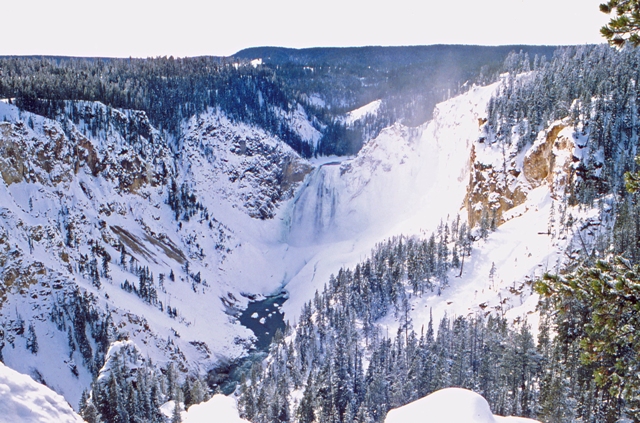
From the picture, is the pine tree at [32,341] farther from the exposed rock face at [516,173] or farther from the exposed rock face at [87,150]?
the exposed rock face at [516,173]

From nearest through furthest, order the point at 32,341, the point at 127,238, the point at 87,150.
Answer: the point at 32,341 → the point at 127,238 → the point at 87,150

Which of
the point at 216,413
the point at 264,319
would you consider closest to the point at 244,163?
the point at 264,319

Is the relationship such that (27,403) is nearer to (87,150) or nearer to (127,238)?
(127,238)

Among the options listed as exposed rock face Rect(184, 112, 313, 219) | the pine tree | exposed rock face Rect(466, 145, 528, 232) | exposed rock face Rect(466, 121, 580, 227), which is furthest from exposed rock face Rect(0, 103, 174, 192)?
exposed rock face Rect(466, 121, 580, 227)

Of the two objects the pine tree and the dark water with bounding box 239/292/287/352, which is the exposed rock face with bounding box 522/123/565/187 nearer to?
the dark water with bounding box 239/292/287/352

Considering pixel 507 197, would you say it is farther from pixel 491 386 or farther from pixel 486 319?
pixel 491 386

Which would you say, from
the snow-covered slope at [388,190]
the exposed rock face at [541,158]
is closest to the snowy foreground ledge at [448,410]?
the exposed rock face at [541,158]
